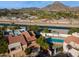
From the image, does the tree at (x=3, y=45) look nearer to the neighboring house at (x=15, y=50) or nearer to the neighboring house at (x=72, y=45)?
the neighboring house at (x=15, y=50)

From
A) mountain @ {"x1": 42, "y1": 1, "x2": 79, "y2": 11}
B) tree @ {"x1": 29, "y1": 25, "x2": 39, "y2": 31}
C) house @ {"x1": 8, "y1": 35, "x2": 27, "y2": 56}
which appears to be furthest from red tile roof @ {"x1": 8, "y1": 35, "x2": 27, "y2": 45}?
mountain @ {"x1": 42, "y1": 1, "x2": 79, "y2": 11}

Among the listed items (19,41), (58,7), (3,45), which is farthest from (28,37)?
(58,7)

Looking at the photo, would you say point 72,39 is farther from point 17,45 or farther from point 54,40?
point 17,45

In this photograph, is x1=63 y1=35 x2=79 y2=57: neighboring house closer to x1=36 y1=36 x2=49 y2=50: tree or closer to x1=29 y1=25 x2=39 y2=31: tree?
x1=36 y1=36 x2=49 y2=50: tree

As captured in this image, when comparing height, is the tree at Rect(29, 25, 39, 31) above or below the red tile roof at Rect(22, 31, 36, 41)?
above

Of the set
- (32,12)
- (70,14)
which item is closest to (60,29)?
(70,14)

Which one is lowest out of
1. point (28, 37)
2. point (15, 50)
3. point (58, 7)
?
point (15, 50)

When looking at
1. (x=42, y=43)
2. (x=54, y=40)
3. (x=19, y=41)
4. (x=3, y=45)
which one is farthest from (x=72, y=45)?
(x=3, y=45)

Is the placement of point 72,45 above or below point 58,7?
below
